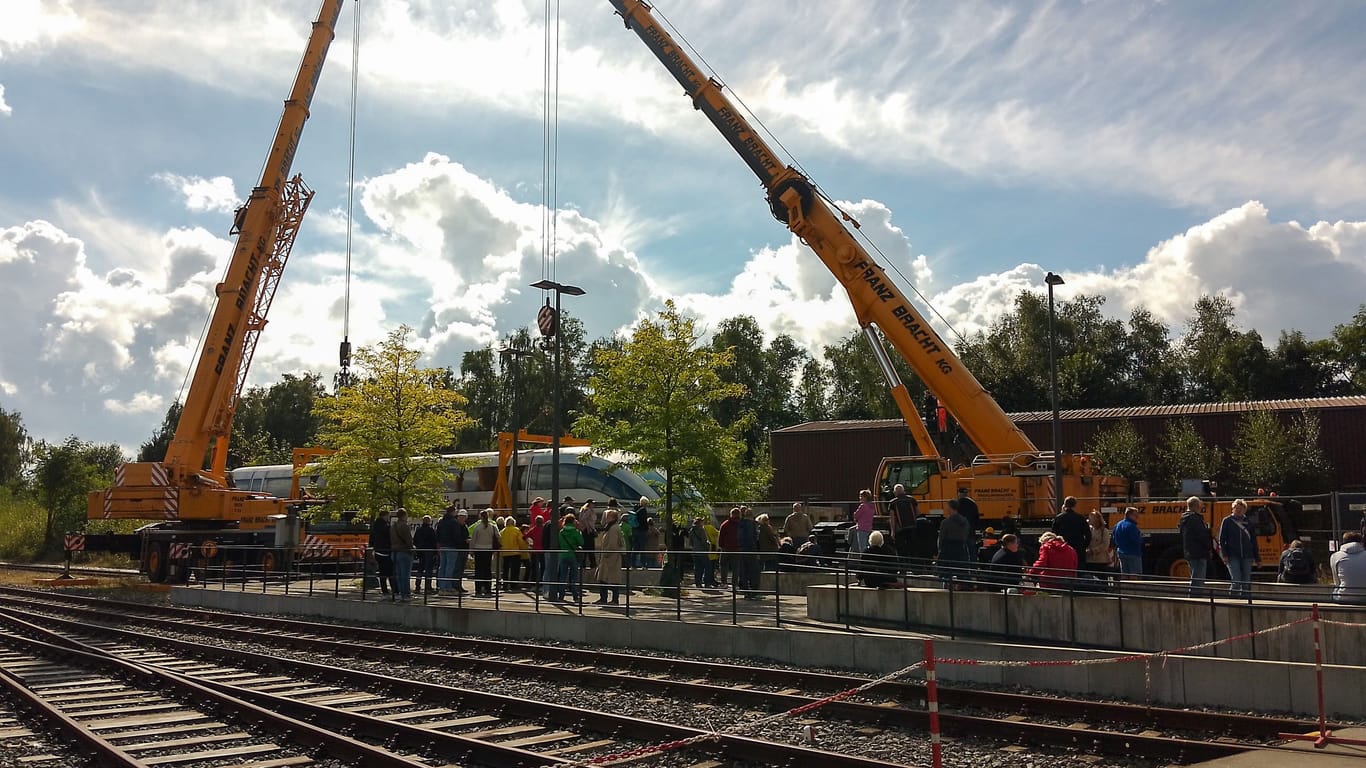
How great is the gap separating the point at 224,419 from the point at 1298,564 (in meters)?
24.8

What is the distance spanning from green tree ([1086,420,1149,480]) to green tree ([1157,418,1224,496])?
27.1 inches

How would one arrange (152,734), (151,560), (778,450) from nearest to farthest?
(152,734) < (151,560) < (778,450)

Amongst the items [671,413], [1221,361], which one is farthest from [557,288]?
[1221,361]

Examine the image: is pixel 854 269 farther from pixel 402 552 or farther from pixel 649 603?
pixel 402 552

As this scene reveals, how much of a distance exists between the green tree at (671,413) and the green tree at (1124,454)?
22462 mm

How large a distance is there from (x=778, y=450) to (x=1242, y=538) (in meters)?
35.3

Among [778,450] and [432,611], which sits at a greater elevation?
[778,450]

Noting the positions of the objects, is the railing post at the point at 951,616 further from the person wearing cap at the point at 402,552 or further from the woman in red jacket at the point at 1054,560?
the person wearing cap at the point at 402,552

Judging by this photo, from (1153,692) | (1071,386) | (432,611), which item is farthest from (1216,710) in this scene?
(1071,386)

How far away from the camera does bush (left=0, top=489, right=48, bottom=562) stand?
4631 cm

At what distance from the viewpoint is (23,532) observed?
47188 millimetres

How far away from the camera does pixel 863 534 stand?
17656mm

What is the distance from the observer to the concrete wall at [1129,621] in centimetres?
1148

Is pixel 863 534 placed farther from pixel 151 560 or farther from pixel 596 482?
pixel 151 560
